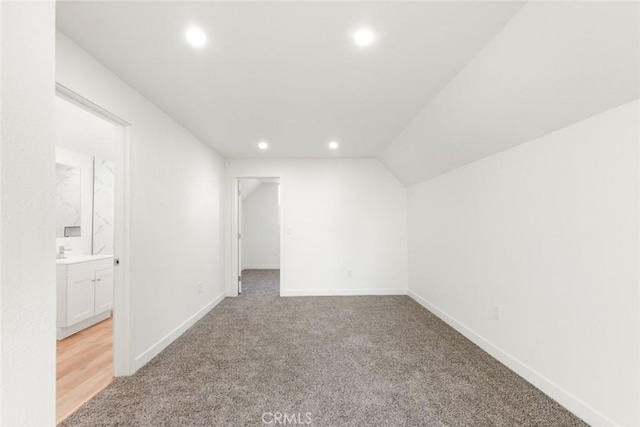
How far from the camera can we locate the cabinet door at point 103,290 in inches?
135

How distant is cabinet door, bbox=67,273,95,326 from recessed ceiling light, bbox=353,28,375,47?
364 centimetres

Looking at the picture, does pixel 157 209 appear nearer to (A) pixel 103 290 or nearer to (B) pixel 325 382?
(A) pixel 103 290

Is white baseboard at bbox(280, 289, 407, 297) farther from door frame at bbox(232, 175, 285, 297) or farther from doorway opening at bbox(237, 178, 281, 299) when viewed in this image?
doorway opening at bbox(237, 178, 281, 299)

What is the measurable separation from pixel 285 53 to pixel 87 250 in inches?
151

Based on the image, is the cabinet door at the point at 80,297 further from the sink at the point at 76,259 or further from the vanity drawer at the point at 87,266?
the sink at the point at 76,259

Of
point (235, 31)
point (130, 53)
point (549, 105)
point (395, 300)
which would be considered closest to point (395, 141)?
point (549, 105)

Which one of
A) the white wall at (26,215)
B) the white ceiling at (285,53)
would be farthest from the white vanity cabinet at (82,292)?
the white wall at (26,215)

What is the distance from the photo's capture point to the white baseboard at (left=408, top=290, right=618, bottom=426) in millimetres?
1639

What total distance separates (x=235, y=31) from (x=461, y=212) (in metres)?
2.70

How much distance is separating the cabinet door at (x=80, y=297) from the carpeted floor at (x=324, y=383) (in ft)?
4.04

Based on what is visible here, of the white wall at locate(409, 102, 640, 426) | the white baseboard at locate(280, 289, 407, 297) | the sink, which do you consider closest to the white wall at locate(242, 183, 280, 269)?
the white baseboard at locate(280, 289, 407, 297)

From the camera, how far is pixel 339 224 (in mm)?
4688

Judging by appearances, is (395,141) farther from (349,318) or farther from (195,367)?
(195,367)

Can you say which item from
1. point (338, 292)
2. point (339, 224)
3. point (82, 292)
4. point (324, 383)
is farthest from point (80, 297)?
point (339, 224)
